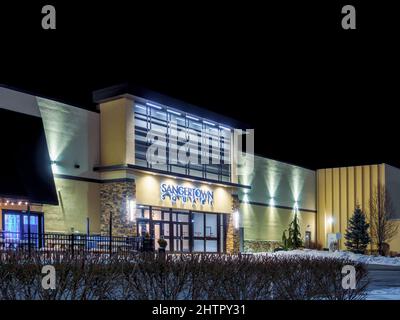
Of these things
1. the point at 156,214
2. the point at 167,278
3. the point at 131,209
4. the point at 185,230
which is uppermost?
the point at 131,209

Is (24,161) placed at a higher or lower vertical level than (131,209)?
higher

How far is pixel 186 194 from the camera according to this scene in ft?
104

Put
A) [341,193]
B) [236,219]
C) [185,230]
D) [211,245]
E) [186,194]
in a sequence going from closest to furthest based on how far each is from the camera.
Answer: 1. [186,194]
2. [185,230]
3. [211,245]
4. [236,219]
5. [341,193]

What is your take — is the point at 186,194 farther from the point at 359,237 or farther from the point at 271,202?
the point at 359,237

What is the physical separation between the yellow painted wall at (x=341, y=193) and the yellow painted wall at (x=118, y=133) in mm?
23730

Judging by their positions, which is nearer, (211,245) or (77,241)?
(77,241)

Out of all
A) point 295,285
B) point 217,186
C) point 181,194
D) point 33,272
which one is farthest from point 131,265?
point 217,186

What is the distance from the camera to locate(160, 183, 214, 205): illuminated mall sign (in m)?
30.2

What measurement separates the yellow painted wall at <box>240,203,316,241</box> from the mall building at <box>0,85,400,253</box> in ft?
0.24

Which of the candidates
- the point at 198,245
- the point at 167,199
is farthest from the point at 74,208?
the point at 198,245

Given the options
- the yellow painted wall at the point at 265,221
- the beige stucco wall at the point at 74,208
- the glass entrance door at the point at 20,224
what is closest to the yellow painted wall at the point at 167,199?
the beige stucco wall at the point at 74,208

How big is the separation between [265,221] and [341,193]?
984 centimetres

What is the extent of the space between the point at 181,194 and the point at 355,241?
1273 centimetres
